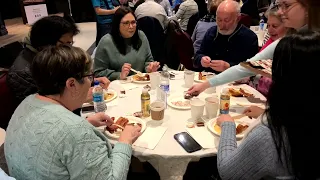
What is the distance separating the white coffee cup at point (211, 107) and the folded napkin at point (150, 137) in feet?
1.01

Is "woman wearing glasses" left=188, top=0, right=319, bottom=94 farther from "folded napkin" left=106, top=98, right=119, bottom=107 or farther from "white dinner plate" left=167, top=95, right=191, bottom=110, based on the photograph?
"folded napkin" left=106, top=98, right=119, bottom=107

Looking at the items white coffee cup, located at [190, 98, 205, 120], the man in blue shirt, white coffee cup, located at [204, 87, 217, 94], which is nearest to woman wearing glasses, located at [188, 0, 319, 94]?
white coffee cup, located at [204, 87, 217, 94]

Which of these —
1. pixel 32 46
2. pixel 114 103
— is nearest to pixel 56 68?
pixel 114 103

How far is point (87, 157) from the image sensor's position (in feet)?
3.73

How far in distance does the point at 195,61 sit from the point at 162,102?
1266 mm

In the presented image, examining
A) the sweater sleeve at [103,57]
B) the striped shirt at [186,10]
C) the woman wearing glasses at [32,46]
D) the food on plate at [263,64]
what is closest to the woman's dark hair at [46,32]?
the woman wearing glasses at [32,46]

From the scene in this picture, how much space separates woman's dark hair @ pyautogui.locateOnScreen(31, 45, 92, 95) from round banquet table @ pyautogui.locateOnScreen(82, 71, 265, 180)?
1.61 feet

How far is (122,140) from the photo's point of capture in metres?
1.45

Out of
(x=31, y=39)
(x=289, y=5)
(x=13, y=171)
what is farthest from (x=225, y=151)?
(x=31, y=39)

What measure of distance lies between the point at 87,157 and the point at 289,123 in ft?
2.56

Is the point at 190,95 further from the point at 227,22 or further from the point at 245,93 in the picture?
the point at 227,22

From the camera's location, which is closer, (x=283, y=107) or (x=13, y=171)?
(x=283, y=107)

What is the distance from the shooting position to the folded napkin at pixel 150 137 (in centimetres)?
151

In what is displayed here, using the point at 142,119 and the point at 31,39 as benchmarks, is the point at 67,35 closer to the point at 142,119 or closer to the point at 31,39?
the point at 31,39
